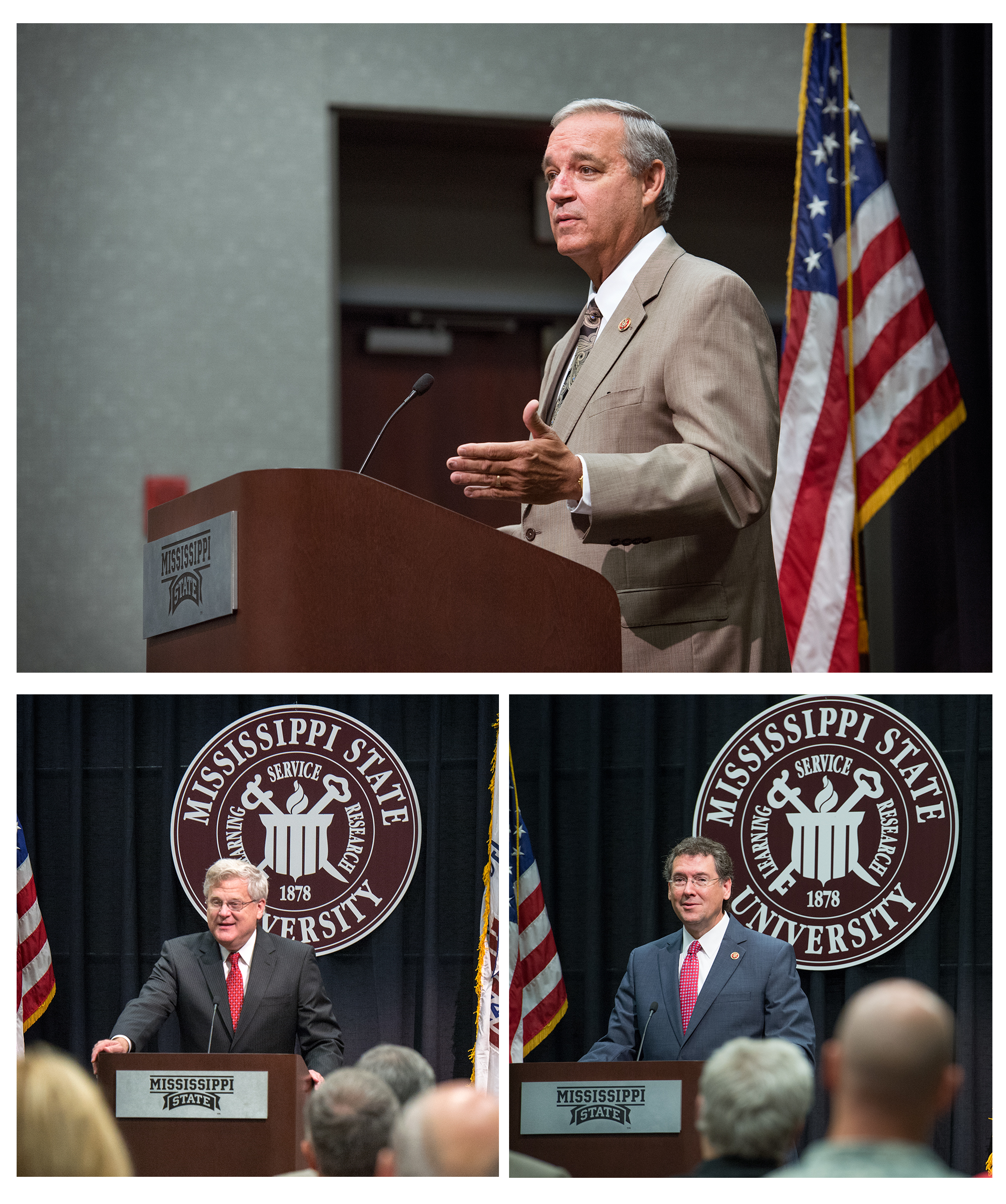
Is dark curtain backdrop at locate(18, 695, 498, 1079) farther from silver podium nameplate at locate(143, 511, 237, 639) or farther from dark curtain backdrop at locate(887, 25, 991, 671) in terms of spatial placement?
dark curtain backdrop at locate(887, 25, 991, 671)

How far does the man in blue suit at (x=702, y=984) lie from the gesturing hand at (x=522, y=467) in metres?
0.85

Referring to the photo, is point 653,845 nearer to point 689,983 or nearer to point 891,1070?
point 689,983

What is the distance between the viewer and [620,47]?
6199 millimetres

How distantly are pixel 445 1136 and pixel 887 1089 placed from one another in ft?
2.97

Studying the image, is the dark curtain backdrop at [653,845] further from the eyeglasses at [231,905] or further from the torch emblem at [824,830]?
the eyeglasses at [231,905]

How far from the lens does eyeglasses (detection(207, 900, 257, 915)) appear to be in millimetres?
2879

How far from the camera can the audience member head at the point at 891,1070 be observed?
171 centimetres

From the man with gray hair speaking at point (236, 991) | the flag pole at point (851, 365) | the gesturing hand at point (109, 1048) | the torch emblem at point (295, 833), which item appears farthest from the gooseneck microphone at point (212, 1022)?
the flag pole at point (851, 365)

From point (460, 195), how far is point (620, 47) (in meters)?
0.84

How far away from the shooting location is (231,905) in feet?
9.46

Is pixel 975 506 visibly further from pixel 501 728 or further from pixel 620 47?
pixel 620 47

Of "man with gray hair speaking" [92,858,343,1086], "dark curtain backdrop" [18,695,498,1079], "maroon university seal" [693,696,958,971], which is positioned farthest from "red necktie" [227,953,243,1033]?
"maroon university seal" [693,696,958,971]

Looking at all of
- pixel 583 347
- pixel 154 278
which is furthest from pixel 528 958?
pixel 154 278

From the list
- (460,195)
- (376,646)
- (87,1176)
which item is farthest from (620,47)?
(87,1176)
